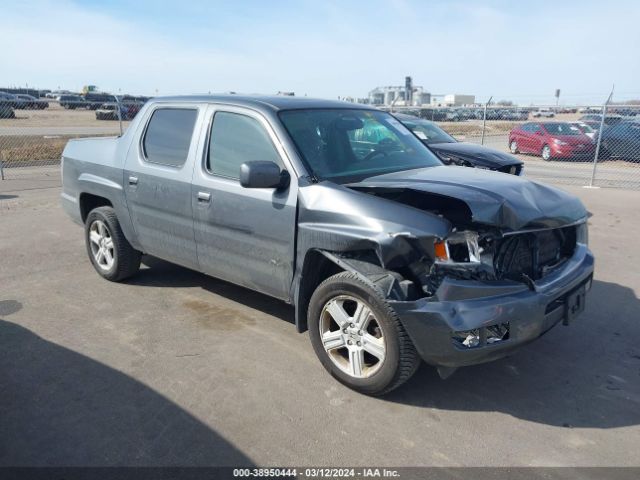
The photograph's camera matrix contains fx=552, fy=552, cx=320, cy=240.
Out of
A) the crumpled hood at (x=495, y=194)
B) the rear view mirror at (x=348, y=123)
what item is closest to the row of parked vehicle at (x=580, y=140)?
the rear view mirror at (x=348, y=123)

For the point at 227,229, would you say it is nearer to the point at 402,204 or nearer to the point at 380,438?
the point at 402,204

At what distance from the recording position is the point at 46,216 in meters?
9.06

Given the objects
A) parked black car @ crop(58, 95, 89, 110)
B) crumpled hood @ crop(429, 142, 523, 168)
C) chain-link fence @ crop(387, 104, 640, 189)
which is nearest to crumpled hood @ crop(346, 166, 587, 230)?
crumpled hood @ crop(429, 142, 523, 168)

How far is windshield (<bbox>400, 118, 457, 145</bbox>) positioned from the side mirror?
24.0ft

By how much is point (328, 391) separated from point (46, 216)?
23.6ft

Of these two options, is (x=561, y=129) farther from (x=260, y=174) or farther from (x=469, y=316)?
(x=469, y=316)

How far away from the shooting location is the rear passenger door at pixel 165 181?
4.64 m

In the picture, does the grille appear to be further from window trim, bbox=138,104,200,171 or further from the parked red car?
the parked red car

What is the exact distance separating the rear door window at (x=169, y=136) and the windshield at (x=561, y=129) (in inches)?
681

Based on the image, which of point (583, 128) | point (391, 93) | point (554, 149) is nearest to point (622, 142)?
point (583, 128)

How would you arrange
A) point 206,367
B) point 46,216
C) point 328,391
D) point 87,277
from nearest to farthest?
point 328,391 < point 206,367 < point 87,277 < point 46,216

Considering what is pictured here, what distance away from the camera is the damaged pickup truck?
3.24 metres

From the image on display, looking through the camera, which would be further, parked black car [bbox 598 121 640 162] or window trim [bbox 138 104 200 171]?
parked black car [bbox 598 121 640 162]

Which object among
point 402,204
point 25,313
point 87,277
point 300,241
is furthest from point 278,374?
point 87,277
